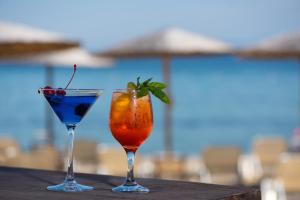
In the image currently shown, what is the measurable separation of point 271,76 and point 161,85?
1996 inches

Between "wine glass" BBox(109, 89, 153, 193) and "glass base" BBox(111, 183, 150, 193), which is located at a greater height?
"wine glass" BBox(109, 89, 153, 193)

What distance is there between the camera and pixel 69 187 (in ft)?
6.77

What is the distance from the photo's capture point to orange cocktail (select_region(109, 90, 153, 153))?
6.72ft

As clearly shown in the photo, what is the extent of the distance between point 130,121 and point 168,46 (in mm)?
7461

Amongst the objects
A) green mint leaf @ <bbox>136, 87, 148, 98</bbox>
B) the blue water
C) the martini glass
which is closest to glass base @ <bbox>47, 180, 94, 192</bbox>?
the martini glass

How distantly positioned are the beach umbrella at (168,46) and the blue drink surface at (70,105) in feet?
24.0

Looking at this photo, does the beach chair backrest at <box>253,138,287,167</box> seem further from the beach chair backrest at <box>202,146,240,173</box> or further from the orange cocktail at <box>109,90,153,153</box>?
the orange cocktail at <box>109,90,153,153</box>

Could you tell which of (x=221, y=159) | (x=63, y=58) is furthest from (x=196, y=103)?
(x=221, y=159)

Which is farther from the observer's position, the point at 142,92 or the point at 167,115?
the point at 167,115

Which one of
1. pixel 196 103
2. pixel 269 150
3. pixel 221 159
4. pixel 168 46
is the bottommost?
pixel 221 159

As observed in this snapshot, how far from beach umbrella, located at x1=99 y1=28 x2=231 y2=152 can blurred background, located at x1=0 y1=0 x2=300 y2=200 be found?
0.01 metres

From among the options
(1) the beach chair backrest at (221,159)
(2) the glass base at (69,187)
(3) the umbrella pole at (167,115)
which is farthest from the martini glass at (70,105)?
(3) the umbrella pole at (167,115)

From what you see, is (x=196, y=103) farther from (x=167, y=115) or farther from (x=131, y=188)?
(x=131, y=188)

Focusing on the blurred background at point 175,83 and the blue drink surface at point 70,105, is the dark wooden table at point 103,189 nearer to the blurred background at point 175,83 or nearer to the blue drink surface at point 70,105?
the blue drink surface at point 70,105
